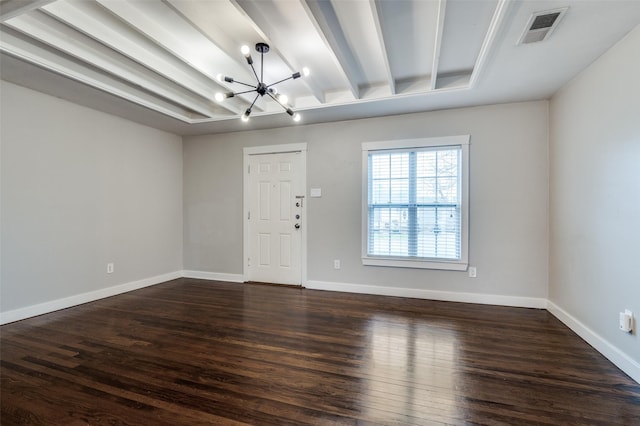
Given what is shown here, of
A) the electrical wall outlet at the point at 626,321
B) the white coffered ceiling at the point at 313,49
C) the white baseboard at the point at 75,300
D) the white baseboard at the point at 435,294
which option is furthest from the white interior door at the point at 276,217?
the electrical wall outlet at the point at 626,321

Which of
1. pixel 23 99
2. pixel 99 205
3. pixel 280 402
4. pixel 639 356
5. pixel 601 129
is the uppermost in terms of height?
pixel 23 99

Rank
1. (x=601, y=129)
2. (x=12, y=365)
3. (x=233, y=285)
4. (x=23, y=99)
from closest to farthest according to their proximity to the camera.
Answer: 1. (x=12, y=365)
2. (x=601, y=129)
3. (x=23, y=99)
4. (x=233, y=285)

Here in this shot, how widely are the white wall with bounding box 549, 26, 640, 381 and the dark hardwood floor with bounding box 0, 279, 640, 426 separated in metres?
0.28

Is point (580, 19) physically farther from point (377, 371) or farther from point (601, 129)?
point (377, 371)

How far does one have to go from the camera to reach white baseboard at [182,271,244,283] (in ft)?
16.4

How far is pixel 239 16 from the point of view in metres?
2.37

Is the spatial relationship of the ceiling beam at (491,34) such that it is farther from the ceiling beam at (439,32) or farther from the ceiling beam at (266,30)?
the ceiling beam at (266,30)

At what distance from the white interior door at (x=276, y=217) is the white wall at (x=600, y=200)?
10.5ft

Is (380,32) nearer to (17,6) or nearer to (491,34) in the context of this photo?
(491,34)

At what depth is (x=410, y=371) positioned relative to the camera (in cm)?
223

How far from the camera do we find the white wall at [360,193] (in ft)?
12.0

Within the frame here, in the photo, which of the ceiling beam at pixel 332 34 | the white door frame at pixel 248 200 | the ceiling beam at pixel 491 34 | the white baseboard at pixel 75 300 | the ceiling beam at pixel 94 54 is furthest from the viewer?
the white door frame at pixel 248 200

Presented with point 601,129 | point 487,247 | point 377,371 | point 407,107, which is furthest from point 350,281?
point 601,129

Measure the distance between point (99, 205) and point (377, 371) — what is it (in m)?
4.06
